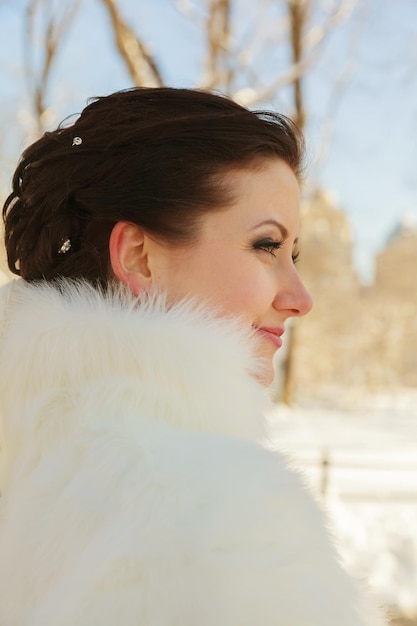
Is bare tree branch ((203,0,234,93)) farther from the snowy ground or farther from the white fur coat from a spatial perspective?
the white fur coat

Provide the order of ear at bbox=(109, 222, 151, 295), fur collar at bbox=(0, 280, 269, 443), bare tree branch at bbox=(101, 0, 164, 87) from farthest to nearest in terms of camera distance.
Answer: bare tree branch at bbox=(101, 0, 164, 87) → ear at bbox=(109, 222, 151, 295) → fur collar at bbox=(0, 280, 269, 443)

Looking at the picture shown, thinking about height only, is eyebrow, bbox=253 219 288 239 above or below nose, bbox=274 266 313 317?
above

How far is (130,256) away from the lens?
118 centimetres

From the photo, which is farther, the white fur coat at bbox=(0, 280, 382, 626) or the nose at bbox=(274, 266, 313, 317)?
the nose at bbox=(274, 266, 313, 317)

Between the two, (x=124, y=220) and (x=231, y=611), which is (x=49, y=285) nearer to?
(x=124, y=220)

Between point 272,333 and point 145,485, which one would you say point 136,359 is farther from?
point 272,333

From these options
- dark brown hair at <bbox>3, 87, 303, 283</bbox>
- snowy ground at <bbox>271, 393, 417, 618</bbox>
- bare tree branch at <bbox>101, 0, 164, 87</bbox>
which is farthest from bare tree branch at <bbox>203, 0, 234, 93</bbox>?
dark brown hair at <bbox>3, 87, 303, 283</bbox>

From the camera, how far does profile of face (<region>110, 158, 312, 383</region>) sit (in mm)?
1181

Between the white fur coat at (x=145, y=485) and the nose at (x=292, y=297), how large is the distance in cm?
22

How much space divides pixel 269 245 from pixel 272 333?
16 cm

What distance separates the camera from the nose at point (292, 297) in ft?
4.17

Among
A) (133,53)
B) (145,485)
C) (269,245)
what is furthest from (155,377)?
(133,53)

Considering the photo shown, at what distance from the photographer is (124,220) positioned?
1.18 m

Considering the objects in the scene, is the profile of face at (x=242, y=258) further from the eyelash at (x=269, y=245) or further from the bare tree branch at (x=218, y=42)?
the bare tree branch at (x=218, y=42)
